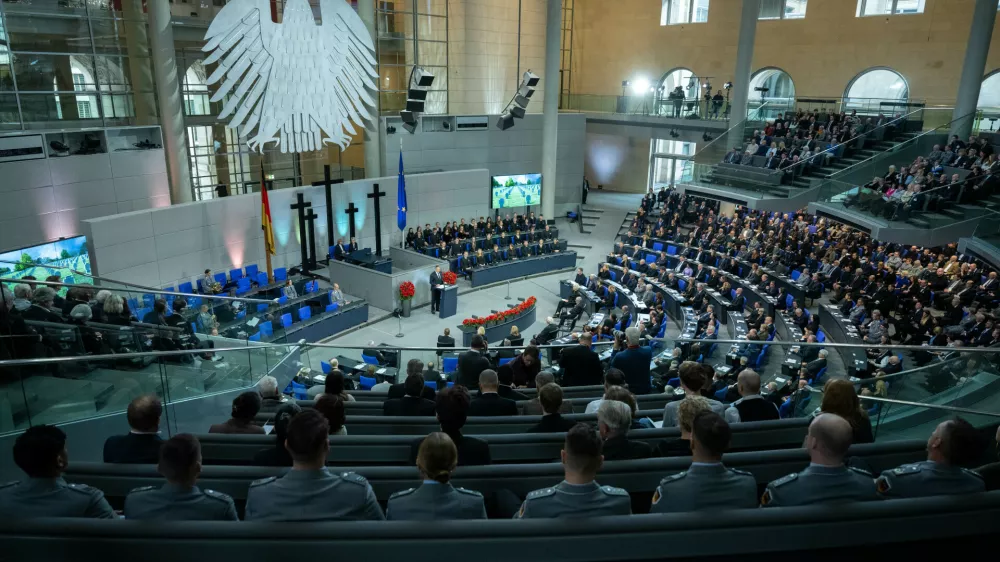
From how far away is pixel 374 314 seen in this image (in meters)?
17.3

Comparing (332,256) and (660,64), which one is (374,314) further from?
(660,64)

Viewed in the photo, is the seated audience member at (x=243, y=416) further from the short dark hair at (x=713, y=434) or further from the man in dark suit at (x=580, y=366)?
the man in dark suit at (x=580, y=366)

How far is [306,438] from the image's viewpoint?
8.03ft

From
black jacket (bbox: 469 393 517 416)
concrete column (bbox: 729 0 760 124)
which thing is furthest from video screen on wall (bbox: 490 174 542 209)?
black jacket (bbox: 469 393 517 416)

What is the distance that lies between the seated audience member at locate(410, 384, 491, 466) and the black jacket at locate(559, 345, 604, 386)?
314 centimetres

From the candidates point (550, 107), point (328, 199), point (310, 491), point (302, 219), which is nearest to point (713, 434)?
point (310, 491)

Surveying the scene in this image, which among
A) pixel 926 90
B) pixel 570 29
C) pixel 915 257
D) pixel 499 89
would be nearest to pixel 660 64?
pixel 570 29

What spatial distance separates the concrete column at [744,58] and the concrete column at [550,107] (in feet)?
20.5

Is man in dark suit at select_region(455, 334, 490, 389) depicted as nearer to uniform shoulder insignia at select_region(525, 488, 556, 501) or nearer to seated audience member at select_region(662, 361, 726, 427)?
seated audience member at select_region(662, 361, 726, 427)

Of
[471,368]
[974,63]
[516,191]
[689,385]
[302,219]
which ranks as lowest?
[302,219]

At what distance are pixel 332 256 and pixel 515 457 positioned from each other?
16.5 metres

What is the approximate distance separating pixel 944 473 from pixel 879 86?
25.7 metres

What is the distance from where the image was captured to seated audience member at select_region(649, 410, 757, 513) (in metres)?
2.56

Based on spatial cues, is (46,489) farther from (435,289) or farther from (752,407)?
(435,289)
